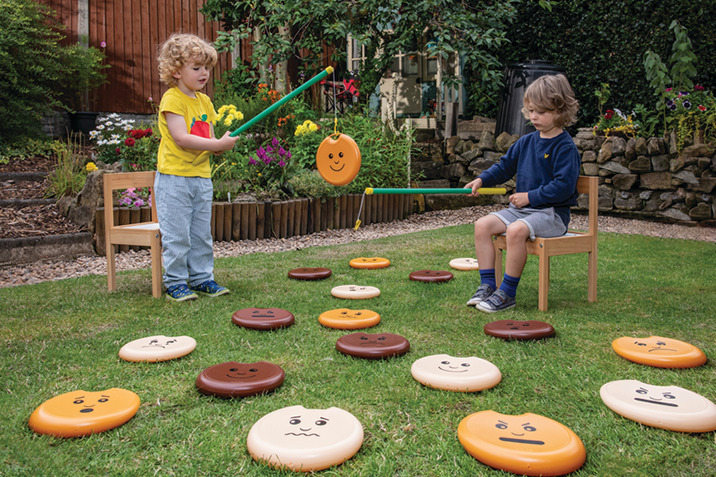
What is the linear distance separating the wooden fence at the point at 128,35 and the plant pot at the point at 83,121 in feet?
1.50

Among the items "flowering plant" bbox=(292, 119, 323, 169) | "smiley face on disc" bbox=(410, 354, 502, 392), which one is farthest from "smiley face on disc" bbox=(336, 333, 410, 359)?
Answer: "flowering plant" bbox=(292, 119, 323, 169)

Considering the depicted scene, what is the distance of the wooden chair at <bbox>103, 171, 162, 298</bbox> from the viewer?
321 centimetres

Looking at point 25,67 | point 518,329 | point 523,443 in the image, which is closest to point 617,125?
point 518,329

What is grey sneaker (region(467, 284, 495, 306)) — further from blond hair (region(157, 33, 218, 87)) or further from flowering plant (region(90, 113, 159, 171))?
flowering plant (region(90, 113, 159, 171))

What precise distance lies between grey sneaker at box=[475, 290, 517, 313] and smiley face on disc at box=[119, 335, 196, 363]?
1486 millimetres

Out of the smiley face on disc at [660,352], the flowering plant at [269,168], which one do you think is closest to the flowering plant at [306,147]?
the flowering plant at [269,168]

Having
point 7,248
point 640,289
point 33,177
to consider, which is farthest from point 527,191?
point 33,177

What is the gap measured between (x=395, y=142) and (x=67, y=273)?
14.2 ft

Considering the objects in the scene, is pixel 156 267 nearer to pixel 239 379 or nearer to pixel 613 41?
pixel 239 379

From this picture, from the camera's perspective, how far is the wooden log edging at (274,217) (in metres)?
4.87

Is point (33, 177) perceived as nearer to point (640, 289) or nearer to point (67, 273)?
point (67, 273)

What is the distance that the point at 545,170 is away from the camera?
2992 millimetres

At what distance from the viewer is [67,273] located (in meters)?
4.07

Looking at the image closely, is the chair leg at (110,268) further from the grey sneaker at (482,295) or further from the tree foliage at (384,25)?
the tree foliage at (384,25)
